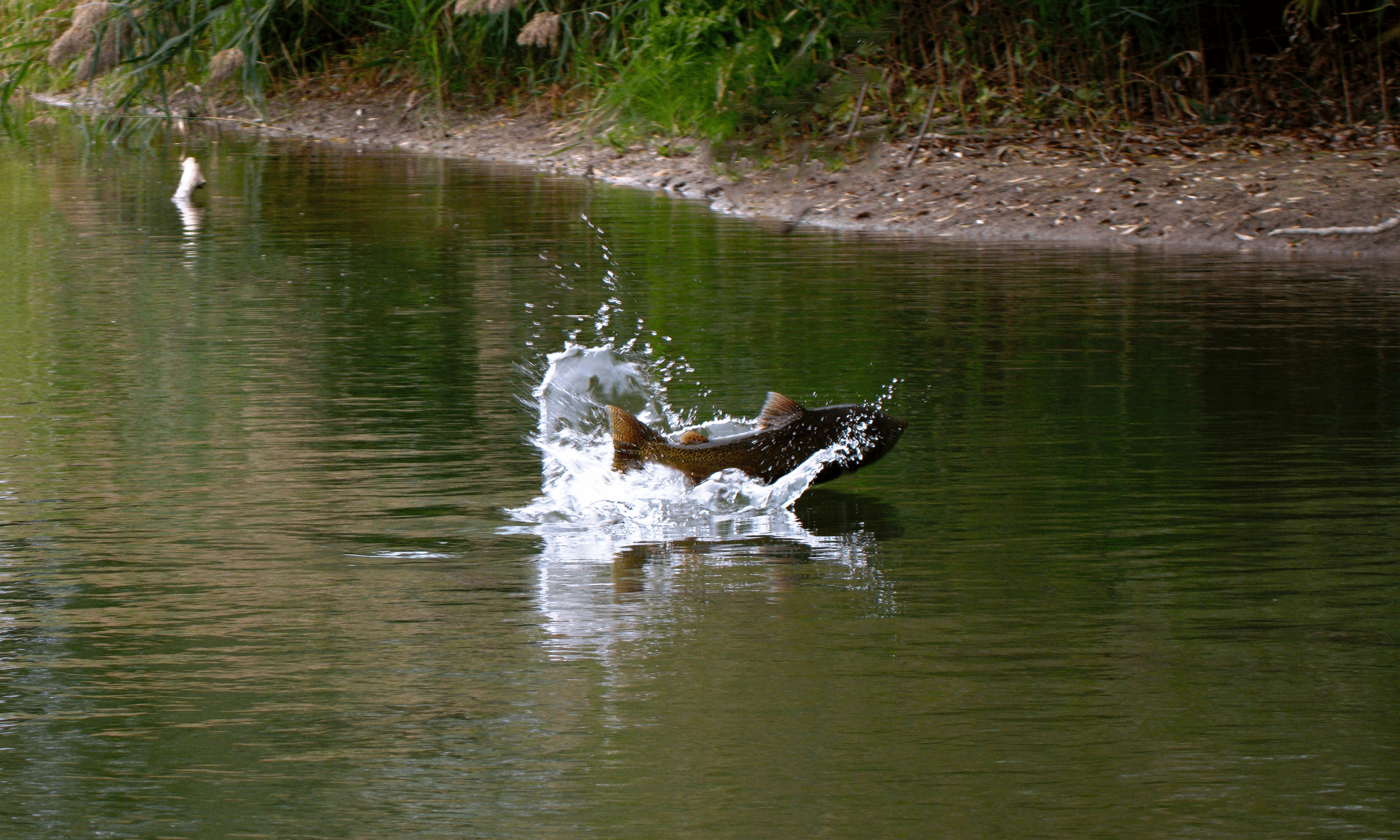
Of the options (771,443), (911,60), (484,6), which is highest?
(484,6)

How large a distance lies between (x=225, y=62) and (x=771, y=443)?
58.9 ft

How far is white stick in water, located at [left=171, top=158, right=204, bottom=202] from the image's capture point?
17203 mm

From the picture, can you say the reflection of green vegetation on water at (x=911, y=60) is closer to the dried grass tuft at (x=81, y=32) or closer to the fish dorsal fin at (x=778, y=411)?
the dried grass tuft at (x=81, y=32)

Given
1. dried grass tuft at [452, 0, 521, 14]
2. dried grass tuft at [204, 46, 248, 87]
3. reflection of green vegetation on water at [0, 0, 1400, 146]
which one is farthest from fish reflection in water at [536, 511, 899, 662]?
dried grass tuft at [204, 46, 248, 87]

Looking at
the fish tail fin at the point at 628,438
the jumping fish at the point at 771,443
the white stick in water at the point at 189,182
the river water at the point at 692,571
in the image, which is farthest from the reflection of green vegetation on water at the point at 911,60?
the fish tail fin at the point at 628,438

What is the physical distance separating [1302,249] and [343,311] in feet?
22.7

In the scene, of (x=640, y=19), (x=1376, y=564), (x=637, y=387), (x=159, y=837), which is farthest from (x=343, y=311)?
(x=640, y=19)

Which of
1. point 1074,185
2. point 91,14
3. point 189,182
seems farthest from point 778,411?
point 91,14

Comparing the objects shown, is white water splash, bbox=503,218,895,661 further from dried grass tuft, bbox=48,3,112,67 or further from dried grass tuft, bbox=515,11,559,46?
dried grass tuft, bbox=515,11,559,46

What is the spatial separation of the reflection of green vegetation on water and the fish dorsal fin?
11450mm

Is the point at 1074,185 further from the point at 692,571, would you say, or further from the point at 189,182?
the point at 692,571

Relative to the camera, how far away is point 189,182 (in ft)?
57.2

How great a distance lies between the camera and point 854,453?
249 inches

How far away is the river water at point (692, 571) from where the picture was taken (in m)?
3.74
